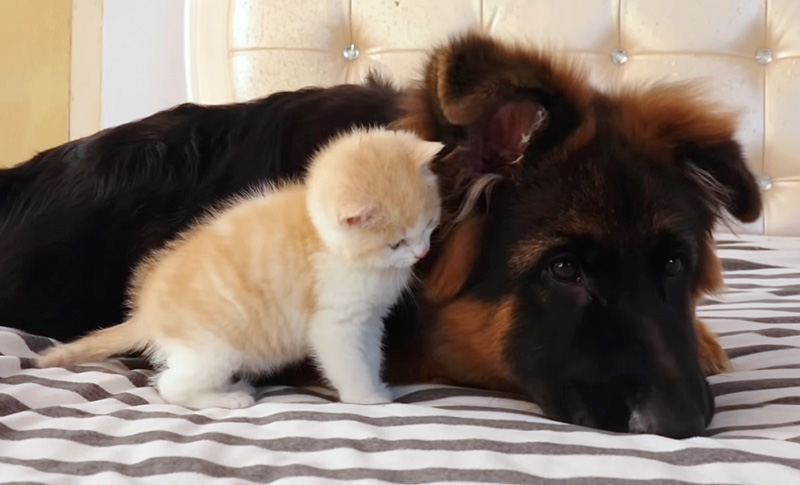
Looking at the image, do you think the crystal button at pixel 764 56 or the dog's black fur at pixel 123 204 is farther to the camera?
the crystal button at pixel 764 56

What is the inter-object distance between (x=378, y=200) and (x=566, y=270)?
0.26m

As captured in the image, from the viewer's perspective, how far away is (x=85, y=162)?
1.56m

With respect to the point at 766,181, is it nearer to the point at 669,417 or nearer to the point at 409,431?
the point at 669,417

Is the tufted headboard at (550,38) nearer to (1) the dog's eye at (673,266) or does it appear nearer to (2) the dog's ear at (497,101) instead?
(2) the dog's ear at (497,101)

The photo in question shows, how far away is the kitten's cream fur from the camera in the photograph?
1138mm

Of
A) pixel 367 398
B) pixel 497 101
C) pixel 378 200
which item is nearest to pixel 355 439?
pixel 367 398

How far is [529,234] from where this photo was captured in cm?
114

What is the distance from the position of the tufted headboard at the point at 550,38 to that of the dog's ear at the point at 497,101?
1.33 m

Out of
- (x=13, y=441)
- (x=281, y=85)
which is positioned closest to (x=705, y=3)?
(x=281, y=85)

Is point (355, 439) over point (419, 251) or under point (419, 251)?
under

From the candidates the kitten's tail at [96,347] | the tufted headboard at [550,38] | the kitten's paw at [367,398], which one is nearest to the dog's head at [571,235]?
the kitten's paw at [367,398]

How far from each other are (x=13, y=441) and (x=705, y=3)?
224cm

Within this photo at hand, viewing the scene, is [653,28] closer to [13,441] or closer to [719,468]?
[719,468]

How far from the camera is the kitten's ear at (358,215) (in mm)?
1107
